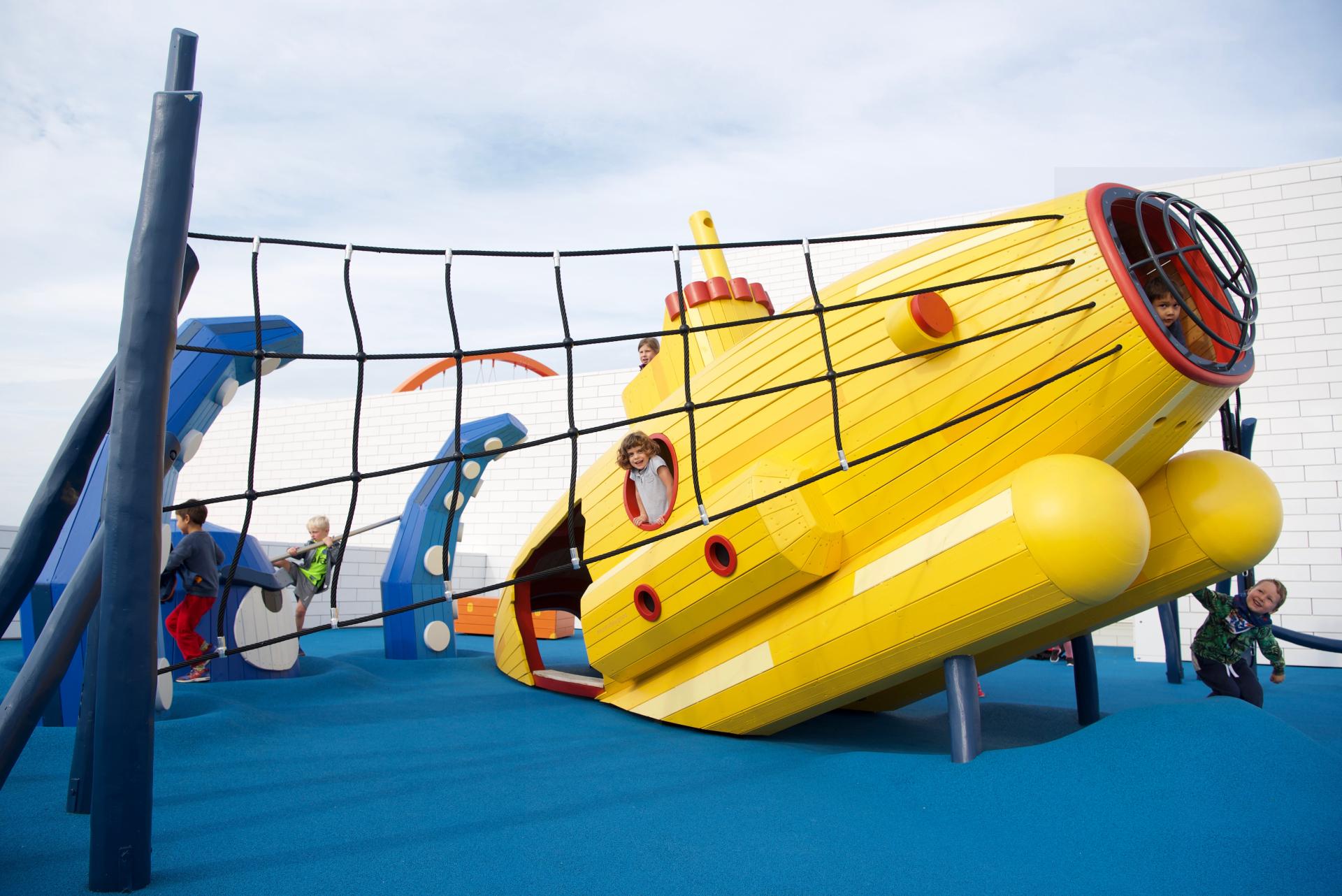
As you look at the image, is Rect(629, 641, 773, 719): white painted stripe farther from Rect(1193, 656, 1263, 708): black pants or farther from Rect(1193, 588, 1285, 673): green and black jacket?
Rect(1193, 656, 1263, 708): black pants

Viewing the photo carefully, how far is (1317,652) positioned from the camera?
7059 mm

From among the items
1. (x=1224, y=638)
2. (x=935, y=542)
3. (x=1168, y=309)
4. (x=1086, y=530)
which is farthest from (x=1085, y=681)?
(x=1168, y=309)

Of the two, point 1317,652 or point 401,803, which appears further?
point 1317,652

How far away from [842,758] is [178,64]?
3.07m

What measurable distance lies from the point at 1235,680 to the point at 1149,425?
6.86ft

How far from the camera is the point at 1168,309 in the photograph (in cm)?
294

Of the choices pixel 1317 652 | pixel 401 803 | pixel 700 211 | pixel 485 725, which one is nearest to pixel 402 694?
pixel 485 725

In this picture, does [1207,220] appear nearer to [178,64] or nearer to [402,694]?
[178,64]

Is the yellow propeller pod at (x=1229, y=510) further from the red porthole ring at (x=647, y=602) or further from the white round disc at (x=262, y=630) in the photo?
the white round disc at (x=262, y=630)

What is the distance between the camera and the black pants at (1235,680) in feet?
13.6

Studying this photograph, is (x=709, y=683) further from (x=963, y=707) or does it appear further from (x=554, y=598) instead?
(x=554, y=598)

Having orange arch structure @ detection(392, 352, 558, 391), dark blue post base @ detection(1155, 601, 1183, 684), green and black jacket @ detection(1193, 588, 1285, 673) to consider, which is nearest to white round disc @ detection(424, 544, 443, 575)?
green and black jacket @ detection(1193, 588, 1285, 673)

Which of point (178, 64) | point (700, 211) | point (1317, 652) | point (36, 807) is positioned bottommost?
point (1317, 652)

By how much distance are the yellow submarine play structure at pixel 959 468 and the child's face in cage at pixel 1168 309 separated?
44mm
